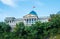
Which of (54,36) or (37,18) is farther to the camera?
(37,18)

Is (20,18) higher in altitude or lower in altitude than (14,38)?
higher

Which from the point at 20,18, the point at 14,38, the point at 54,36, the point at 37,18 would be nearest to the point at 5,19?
the point at 20,18

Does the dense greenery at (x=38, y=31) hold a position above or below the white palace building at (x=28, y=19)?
below

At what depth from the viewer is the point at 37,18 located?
159ft

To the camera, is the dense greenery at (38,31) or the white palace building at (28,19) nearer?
the dense greenery at (38,31)

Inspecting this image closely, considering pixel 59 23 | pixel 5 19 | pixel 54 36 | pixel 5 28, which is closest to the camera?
pixel 54 36

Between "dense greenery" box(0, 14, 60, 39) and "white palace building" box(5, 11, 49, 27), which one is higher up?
"white palace building" box(5, 11, 49, 27)

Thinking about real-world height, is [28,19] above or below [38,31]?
above

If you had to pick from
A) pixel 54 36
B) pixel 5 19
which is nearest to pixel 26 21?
pixel 5 19

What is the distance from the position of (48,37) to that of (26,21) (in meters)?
11.2

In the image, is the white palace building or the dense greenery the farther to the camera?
the white palace building

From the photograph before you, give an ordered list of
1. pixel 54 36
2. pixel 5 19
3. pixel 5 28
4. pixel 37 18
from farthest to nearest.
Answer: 1. pixel 5 19
2. pixel 37 18
3. pixel 5 28
4. pixel 54 36

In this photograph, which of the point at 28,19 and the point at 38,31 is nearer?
the point at 38,31

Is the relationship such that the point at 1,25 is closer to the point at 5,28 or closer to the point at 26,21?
the point at 5,28
